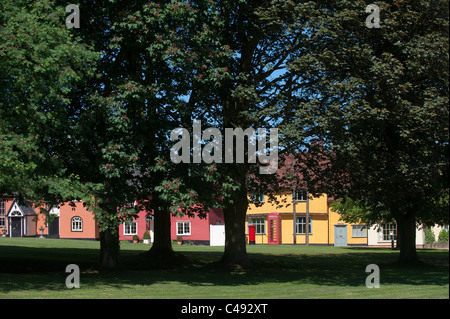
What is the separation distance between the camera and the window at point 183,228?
225ft

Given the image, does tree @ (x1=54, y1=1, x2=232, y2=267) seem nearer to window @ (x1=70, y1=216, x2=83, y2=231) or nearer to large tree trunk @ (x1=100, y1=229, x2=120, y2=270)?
large tree trunk @ (x1=100, y1=229, x2=120, y2=270)

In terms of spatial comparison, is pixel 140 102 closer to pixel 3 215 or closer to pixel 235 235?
pixel 235 235

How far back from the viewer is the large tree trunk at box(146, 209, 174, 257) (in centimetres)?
3170

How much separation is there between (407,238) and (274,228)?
38.0 metres

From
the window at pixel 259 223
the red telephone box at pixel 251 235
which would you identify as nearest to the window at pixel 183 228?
the red telephone box at pixel 251 235

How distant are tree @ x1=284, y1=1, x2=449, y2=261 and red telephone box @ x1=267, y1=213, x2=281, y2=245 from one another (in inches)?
1774

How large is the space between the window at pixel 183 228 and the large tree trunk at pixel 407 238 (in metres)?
40.3

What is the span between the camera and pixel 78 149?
21.0 metres

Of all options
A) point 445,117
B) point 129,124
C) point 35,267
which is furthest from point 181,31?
point 35,267

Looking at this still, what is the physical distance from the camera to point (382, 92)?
818 inches

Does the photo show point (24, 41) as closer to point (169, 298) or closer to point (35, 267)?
point (169, 298)

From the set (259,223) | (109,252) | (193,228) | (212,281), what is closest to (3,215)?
(193,228)

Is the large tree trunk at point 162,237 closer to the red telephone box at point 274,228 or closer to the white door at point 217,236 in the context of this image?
the white door at point 217,236

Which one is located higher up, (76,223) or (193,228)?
(76,223)
